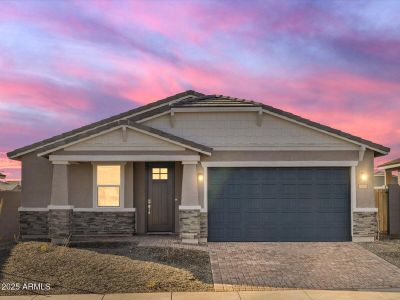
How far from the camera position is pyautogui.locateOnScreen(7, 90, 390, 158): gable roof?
15633 millimetres

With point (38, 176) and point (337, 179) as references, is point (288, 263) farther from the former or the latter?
point (38, 176)

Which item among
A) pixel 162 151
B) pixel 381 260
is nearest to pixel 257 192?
pixel 162 151

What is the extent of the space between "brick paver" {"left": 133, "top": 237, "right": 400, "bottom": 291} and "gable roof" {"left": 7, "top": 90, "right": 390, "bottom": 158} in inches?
138

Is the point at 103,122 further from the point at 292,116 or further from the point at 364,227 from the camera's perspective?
the point at 364,227

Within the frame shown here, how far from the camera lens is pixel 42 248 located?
1193cm

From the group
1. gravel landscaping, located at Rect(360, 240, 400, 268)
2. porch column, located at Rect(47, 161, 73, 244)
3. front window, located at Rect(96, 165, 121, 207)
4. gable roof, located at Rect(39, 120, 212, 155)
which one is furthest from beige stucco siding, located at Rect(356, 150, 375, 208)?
porch column, located at Rect(47, 161, 73, 244)

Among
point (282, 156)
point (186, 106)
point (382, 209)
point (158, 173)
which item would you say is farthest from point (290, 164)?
point (158, 173)

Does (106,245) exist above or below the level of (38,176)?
below

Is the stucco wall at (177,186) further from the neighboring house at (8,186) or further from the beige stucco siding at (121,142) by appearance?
the neighboring house at (8,186)

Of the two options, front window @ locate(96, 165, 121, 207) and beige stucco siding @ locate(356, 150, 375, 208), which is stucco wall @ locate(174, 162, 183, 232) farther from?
beige stucco siding @ locate(356, 150, 375, 208)

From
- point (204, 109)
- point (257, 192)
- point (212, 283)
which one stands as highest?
point (204, 109)

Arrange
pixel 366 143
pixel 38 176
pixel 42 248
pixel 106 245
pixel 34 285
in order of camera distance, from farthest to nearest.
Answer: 1. pixel 38 176
2. pixel 366 143
3. pixel 106 245
4. pixel 42 248
5. pixel 34 285

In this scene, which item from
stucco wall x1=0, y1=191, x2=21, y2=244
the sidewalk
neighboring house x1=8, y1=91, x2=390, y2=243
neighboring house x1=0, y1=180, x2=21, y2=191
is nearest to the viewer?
the sidewalk

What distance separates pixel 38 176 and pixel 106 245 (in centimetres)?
432
